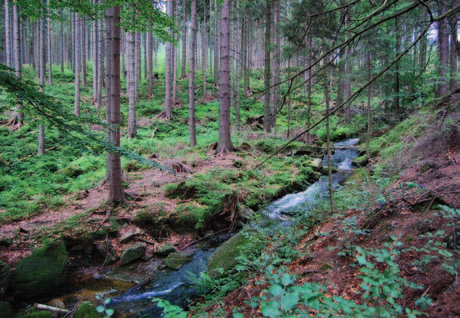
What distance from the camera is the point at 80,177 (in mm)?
9062

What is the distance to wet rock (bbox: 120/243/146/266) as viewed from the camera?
584 cm

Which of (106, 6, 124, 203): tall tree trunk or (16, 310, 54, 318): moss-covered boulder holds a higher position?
(106, 6, 124, 203): tall tree trunk

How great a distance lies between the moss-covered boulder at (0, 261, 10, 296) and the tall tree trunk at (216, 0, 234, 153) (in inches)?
318

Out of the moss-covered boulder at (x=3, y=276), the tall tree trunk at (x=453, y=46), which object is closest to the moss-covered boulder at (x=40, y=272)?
the moss-covered boulder at (x=3, y=276)

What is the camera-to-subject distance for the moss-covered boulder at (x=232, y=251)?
4.74 meters

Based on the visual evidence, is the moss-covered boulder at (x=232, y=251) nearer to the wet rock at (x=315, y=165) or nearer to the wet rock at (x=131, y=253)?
the wet rock at (x=131, y=253)

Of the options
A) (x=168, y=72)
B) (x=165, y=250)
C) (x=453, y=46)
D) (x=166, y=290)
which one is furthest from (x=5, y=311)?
(x=168, y=72)

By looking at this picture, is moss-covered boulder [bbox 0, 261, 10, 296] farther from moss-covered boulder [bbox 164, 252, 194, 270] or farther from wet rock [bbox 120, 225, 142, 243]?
moss-covered boulder [bbox 164, 252, 194, 270]

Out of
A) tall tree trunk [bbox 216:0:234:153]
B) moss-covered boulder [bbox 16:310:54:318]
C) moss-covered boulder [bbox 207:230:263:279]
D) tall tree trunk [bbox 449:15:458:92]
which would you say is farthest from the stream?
tall tree trunk [bbox 216:0:234:153]

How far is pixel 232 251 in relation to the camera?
5.23 m

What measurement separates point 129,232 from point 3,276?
2.46 metres

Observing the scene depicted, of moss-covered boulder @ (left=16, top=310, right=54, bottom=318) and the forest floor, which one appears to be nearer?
the forest floor

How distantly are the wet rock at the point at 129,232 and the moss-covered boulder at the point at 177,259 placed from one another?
3.75 feet

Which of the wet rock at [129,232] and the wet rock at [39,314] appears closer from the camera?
the wet rock at [39,314]
